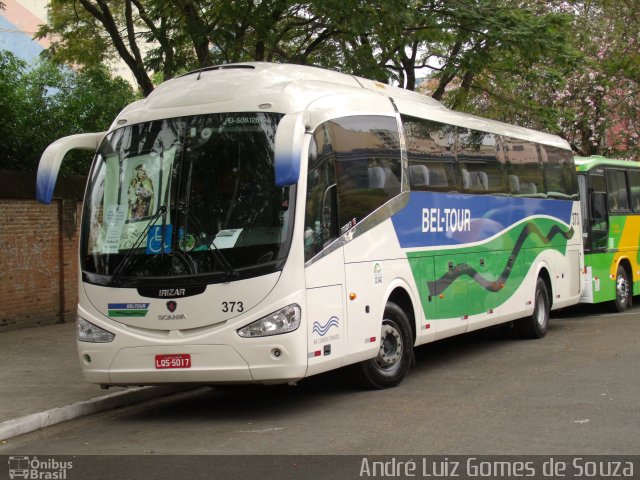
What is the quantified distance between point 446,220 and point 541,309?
4.22 m

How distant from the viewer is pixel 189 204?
348 inches

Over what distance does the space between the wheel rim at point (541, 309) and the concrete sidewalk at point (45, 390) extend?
22.3 feet

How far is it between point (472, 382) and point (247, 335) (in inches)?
129

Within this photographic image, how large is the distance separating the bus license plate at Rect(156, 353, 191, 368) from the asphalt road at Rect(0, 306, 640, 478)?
598 millimetres

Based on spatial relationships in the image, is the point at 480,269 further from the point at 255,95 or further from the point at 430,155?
the point at 255,95

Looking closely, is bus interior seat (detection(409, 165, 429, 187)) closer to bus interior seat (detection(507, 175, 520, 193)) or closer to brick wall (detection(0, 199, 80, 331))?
bus interior seat (detection(507, 175, 520, 193))

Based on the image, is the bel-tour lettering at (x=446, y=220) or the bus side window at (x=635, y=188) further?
the bus side window at (x=635, y=188)

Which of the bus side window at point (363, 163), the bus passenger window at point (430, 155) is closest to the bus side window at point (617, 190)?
the bus passenger window at point (430, 155)

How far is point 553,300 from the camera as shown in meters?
15.7

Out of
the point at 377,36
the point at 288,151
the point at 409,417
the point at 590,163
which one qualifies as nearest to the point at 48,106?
the point at 377,36

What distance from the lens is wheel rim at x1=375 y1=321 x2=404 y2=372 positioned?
10242 millimetres

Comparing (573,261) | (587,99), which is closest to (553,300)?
(573,261)

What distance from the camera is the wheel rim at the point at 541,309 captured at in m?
15.0

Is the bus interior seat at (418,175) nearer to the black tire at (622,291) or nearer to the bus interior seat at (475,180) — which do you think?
the bus interior seat at (475,180)
